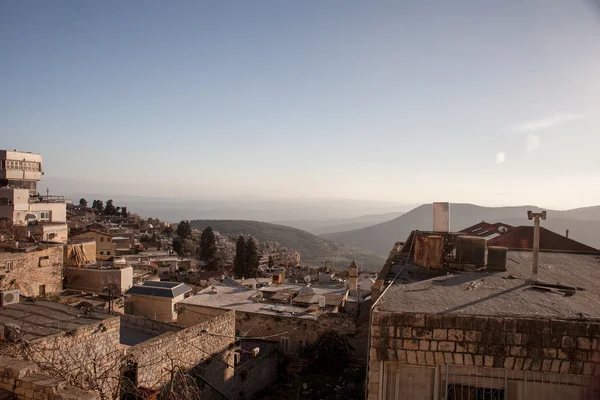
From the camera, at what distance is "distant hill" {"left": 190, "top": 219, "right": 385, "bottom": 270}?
4493 inches

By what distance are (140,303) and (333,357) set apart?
34.9 feet

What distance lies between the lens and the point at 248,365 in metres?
14.0

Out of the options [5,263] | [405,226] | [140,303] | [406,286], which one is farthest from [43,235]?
[405,226]

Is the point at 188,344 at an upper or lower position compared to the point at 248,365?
upper

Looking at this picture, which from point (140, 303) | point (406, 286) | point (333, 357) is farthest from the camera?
point (140, 303)

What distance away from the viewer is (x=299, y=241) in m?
130

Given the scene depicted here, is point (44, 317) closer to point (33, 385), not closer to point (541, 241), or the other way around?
point (33, 385)

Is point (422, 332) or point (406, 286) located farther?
point (406, 286)

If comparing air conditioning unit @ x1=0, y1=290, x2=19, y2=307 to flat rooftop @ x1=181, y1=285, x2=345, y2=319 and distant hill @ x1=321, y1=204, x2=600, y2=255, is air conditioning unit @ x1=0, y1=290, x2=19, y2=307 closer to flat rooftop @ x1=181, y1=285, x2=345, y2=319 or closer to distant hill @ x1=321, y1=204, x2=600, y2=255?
flat rooftop @ x1=181, y1=285, x2=345, y2=319

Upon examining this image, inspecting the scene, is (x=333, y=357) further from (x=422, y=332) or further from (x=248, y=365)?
(x=422, y=332)

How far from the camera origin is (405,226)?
482ft

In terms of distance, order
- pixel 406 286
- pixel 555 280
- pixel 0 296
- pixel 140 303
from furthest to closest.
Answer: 1. pixel 140 303
2. pixel 0 296
3. pixel 555 280
4. pixel 406 286

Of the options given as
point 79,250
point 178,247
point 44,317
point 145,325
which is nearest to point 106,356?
point 44,317

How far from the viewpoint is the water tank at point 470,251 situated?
23.7ft
